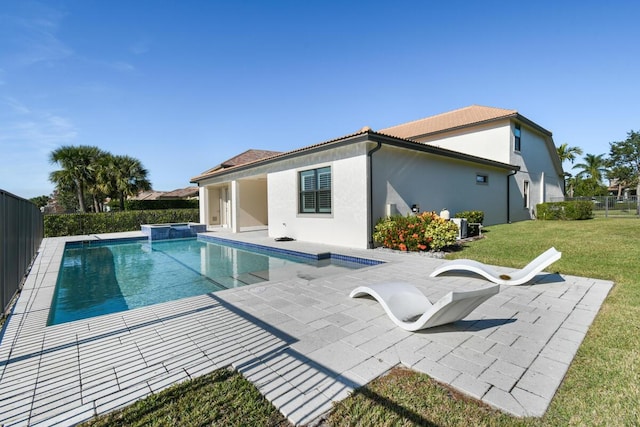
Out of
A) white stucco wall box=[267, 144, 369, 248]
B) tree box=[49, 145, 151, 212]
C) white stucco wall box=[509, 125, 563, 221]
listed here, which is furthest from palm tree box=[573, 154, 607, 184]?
tree box=[49, 145, 151, 212]

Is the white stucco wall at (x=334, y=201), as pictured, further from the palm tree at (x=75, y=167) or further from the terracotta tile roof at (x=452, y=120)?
the palm tree at (x=75, y=167)

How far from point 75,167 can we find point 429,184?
22.4 metres

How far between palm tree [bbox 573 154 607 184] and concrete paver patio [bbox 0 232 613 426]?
173ft

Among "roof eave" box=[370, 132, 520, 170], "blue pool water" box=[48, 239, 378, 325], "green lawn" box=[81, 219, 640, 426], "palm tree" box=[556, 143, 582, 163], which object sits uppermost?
"palm tree" box=[556, 143, 582, 163]

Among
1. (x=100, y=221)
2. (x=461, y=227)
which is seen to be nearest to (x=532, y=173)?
(x=461, y=227)

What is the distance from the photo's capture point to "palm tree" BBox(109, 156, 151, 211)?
814 inches

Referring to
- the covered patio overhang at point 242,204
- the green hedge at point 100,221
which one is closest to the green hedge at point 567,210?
the covered patio overhang at point 242,204

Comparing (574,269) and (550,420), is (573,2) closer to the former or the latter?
(574,269)

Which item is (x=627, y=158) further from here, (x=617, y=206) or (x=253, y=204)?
(x=253, y=204)

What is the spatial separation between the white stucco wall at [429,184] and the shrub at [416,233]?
60 cm

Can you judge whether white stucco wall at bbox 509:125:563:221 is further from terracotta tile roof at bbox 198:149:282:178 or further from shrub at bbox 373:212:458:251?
terracotta tile roof at bbox 198:149:282:178

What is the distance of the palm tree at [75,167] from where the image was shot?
1969 cm

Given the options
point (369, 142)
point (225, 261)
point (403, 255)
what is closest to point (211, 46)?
point (369, 142)

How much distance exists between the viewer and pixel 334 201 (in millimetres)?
10195
